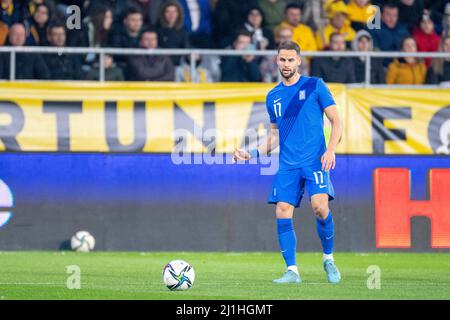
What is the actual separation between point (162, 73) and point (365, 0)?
401 centimetres

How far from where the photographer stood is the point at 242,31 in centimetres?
1845

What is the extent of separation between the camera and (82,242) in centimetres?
1702

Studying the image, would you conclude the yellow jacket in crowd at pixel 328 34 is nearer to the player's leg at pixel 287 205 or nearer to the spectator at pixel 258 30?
the spectator at pixel 258 30

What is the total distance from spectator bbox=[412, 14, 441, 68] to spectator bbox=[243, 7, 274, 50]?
102 inches

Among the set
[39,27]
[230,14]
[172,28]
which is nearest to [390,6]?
[230,14]

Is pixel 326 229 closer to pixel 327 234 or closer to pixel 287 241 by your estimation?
pixel 327 234

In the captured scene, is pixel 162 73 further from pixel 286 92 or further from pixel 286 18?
pixel 286 92

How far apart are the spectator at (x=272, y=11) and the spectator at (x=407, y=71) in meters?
2.07

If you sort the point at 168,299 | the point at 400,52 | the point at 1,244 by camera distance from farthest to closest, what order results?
the point at 400,52 < the point at 1,244 < the point at 168,299

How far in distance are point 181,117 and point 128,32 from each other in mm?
1874

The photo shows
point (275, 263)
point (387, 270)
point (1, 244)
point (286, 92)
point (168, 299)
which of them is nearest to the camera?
point (168, 299)

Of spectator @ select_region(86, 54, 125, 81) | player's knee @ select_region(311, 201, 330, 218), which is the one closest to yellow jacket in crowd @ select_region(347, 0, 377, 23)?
spectator @ select_region(86, 54, 125, 81)

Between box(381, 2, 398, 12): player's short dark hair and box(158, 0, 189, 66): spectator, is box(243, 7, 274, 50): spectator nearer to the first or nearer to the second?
box(158, 0, 189, 66): spectator

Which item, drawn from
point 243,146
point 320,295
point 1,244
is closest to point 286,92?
point 320,295
